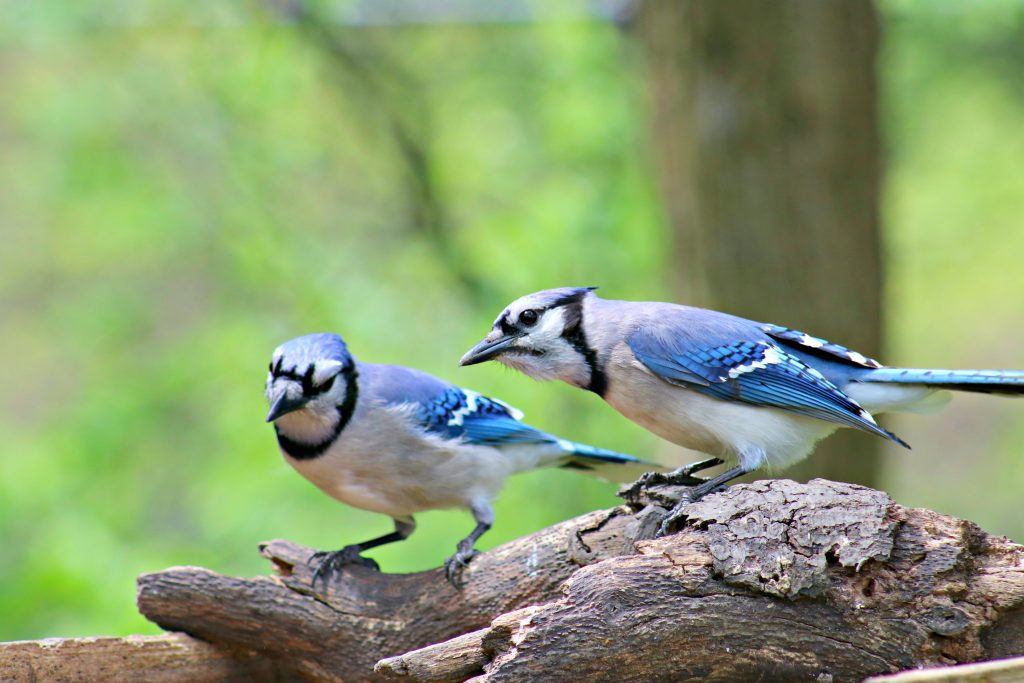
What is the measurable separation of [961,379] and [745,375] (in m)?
0.53

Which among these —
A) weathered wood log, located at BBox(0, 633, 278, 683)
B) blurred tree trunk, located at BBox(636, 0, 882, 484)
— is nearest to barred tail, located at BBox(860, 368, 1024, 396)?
weathered wood log, located at BBox(0, 633, 278, 683)

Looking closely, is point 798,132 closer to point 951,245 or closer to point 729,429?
point 729,429

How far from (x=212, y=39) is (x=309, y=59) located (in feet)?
2.16

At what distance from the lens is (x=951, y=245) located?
898cm

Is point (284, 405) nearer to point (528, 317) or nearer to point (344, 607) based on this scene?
point (344, 607)

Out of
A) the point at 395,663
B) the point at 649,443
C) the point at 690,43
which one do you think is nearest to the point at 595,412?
the point at 649,443

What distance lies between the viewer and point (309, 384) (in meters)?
3.20

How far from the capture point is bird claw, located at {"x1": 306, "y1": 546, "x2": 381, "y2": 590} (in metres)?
3.18

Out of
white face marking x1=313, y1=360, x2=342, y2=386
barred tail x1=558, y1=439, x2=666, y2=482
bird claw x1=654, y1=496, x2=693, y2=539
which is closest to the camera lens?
bird claw x1=654, y1=496, x2=693, y2=539

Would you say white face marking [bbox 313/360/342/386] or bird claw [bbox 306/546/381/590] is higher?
white face marking [bbox 313/360/342/386]

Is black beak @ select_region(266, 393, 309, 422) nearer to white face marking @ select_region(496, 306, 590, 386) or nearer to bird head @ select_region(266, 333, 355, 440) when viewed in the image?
bird head @ select_region(266, 333, 355, 440)

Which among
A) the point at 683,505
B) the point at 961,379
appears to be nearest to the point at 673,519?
the point at 683,505

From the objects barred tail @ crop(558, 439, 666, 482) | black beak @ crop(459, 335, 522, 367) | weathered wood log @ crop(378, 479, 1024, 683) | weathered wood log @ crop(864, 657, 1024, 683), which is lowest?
weathered wood log @ crop(864, 657, 1024, 683)

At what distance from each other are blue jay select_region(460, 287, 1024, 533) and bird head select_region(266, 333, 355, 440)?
1.65 ft
